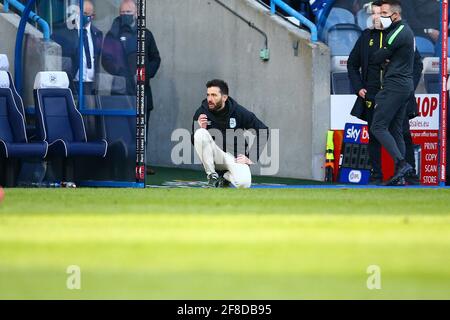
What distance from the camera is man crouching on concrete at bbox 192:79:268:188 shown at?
18188mm

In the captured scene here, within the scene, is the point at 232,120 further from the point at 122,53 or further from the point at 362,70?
the point at 362,70

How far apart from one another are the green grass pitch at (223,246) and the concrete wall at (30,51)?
5420 mm

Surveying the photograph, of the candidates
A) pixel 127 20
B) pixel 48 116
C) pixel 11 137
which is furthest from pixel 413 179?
pixel 11 137

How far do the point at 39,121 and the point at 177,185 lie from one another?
6.44 feet

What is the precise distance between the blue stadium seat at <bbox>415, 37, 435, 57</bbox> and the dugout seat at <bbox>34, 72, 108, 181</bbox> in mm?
5109

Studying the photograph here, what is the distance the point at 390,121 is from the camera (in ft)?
62.3

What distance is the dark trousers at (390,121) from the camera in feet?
61.3

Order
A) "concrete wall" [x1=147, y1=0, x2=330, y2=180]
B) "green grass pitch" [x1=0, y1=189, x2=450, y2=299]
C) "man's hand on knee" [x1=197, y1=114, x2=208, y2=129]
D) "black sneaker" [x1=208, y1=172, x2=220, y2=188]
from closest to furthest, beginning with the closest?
"green grass pitch" [x1=0, y1=189, x2=450, y2=299] < "man's hand on knee" [x1=197, y1=114, x2=208, y2=129] < "black sneaker" [x1=208, y1=172, x2=220, y2=188] < "concrete wall" [x1=147, y1=0, x2=330, y2=180]

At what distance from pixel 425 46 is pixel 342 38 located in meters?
1.21

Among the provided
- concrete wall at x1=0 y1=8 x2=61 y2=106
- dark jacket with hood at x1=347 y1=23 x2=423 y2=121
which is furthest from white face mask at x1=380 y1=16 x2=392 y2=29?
concrete wall at x1=0 y1=8 x2=61 y2=106

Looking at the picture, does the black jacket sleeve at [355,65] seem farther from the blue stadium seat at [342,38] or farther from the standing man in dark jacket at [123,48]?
the standing man in dark jacket at [123,48]

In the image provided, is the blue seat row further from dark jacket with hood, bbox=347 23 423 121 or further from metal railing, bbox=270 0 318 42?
metal railing, bbox=270 0 318 42

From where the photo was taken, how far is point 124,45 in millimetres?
19312
